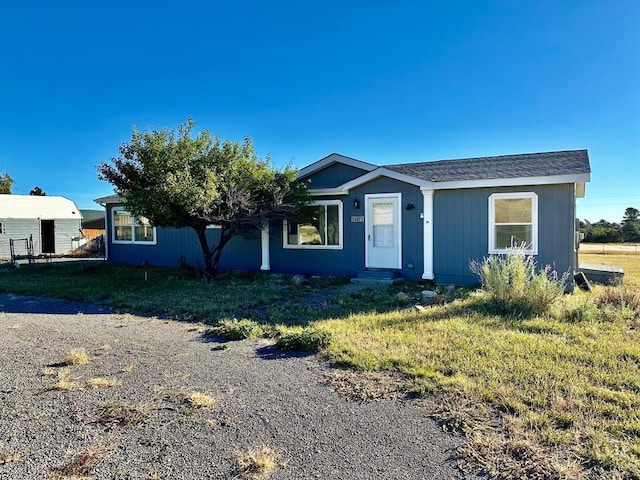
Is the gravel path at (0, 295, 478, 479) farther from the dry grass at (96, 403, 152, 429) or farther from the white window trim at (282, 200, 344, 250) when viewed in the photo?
the white window trim at (282, 200, 344, 250)

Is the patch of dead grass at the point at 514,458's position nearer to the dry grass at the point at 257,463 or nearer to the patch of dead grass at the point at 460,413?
the patch of dead grass at the point at 460,413

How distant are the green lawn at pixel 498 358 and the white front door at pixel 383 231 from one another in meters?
1.98

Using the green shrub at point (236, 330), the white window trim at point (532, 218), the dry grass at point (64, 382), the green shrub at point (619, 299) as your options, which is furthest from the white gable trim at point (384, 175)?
the dry grass at point (64, 382)

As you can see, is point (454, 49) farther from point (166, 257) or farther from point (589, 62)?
point (166, 257)

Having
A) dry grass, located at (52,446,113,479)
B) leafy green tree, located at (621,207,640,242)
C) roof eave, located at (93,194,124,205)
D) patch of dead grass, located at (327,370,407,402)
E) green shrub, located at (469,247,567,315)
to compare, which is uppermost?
roof eave, located at (93,194,124,205)

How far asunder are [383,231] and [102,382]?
826 centimetres

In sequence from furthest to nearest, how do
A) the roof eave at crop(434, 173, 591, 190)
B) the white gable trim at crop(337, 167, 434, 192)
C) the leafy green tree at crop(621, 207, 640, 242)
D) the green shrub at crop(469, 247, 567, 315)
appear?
the leafy green tree at crop(621, 207, 640, 242) < the white gable trim at crop(337, 167, 434, 192) < the roof eave at crop(434, 173, 591, 190) < the green shrub at crop(469, 247, 567, 315)

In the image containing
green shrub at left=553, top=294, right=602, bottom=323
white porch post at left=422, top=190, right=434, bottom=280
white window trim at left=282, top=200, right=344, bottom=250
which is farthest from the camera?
white window trim at left=282, top=200, right=344, bottom=250

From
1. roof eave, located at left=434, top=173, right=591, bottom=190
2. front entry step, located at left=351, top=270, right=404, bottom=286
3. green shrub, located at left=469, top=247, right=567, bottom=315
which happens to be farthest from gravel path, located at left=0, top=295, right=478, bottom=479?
roof eave, located at left=434, top=173, right=591, bottom=190

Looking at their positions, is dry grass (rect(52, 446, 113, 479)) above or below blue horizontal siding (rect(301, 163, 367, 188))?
below

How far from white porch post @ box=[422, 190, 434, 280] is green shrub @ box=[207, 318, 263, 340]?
561cm

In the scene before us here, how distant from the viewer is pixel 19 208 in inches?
899

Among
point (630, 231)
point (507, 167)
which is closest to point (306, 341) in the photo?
point (507, 167)

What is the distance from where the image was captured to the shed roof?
881 inches
